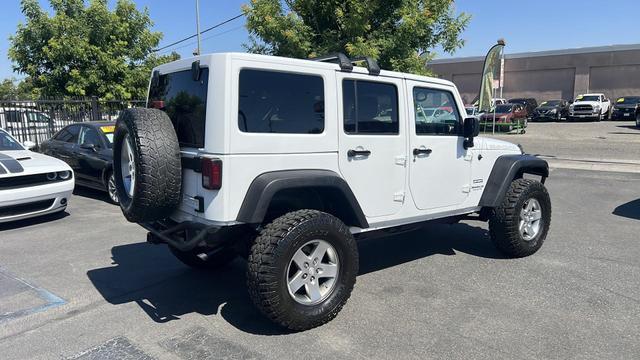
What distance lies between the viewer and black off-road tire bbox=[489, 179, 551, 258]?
491 centimetres

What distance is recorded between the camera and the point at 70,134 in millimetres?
9188

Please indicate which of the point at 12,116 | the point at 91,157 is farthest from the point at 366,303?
the point at 12,116

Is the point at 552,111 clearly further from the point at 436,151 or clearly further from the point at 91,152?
the point at 436,151

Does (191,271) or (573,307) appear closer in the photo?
(573,307)

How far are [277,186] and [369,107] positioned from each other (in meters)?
1.19

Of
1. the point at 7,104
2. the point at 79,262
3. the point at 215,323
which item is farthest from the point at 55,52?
the point at 215,323

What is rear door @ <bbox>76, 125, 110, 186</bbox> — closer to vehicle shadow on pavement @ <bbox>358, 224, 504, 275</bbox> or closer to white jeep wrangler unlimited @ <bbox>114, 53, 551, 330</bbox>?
white jeep wrangler unlimited @ <bbox>114, 53, 551, 330</bbox>

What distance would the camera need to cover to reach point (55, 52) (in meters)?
14.2

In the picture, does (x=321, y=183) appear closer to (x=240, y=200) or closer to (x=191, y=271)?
(x=240, y=200)

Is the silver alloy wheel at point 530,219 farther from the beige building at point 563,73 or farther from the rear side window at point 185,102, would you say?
the beige building at point 563,73

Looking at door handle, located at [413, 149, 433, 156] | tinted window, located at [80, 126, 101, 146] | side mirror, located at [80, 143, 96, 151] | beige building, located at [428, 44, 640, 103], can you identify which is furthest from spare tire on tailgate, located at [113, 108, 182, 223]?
beige building, located at [428, 44, 640, 103]

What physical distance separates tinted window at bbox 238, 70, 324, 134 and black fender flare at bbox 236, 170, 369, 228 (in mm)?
334

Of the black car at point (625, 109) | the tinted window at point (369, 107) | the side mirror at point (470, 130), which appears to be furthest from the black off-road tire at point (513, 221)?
the black car at point (625, 109)

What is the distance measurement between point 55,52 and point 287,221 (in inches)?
553
